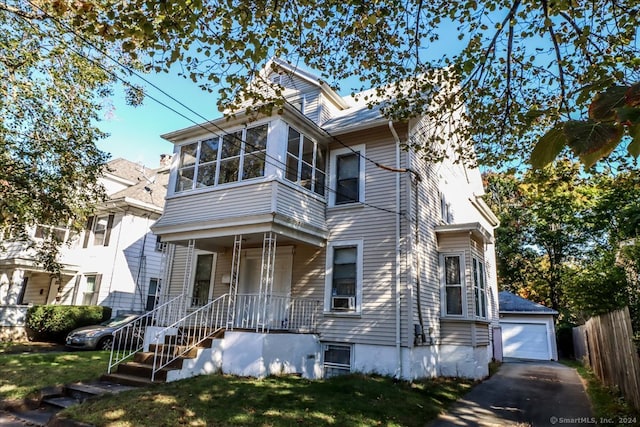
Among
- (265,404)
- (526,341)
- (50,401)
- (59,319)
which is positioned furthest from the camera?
(526,341)

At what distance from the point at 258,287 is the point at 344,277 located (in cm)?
277

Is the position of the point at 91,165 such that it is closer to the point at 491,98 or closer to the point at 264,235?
the point at 264,235

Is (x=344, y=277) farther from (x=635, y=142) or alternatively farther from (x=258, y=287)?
(x=635, y=142)

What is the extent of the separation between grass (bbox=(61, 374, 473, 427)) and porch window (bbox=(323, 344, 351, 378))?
4.85 feet

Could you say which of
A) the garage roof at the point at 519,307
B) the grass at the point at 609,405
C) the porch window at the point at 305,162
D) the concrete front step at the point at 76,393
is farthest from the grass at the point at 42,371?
the garage roof at the point at 519,307

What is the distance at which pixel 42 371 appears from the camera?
8.81 meters

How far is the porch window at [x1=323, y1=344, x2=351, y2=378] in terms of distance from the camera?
10086 millimetres

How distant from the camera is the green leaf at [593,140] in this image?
4.53 feet

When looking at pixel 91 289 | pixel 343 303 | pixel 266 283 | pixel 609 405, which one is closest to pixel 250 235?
pixel 266 283

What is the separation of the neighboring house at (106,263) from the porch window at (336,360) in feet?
36.7

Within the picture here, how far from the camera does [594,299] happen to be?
13391mm

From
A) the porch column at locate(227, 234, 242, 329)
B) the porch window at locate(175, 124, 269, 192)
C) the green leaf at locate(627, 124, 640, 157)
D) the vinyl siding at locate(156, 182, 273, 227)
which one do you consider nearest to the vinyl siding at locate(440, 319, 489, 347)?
the porch column at locate(227, 234, 242, 329)

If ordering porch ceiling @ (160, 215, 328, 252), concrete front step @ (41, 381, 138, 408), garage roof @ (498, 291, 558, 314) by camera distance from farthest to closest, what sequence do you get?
garage roof @ (498, 291, 558, 314) → porch ceiling @ (160, 215, 328, 252) → concrete front step @ (41, 381, 138, 408)

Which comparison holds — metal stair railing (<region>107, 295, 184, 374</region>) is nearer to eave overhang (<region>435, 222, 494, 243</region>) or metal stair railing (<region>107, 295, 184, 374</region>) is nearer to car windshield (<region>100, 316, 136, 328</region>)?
car windshield (<region>100, 316, 136, 328</region>)
